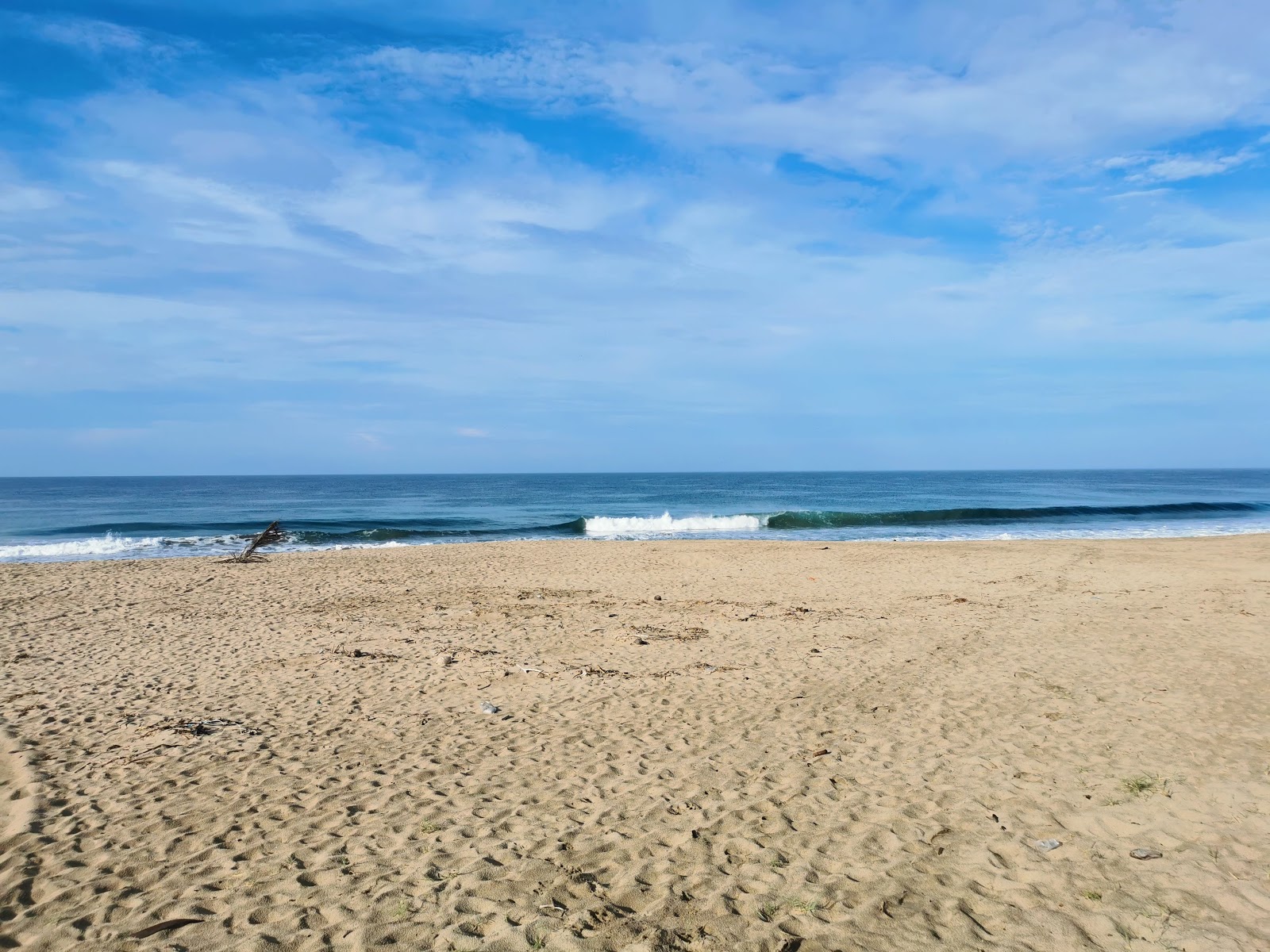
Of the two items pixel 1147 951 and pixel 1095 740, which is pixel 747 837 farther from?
pixel 1095 740

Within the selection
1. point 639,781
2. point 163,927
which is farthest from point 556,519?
point 163,927

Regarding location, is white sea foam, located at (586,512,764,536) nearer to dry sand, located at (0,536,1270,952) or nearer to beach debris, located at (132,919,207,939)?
dry sand, located at (0,536,1270,952)

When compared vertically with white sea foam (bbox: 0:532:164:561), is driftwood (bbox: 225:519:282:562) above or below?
above

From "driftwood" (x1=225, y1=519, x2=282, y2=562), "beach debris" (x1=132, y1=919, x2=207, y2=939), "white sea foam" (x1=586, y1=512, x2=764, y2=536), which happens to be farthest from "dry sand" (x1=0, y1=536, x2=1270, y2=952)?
"white sea foam" (x1=586, y1=512, x2=764, y2=536)

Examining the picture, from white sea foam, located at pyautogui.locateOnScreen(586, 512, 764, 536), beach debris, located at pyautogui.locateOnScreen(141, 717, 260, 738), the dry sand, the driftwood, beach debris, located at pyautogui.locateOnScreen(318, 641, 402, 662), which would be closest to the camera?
the dry sand

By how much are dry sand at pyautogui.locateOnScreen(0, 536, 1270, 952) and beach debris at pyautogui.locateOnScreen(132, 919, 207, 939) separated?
0.15ft

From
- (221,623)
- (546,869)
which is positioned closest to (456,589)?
(221,623)

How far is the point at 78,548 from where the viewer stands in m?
27.8

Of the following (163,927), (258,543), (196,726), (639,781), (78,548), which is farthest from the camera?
(78,548)

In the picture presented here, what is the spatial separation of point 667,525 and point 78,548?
24600mm

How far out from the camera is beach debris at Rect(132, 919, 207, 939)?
12.8ft

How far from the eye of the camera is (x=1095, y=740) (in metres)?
6.72

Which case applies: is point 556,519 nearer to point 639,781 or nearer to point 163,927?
point 639,781

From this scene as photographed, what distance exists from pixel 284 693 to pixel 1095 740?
809cm
